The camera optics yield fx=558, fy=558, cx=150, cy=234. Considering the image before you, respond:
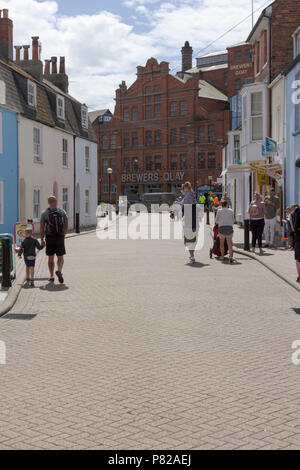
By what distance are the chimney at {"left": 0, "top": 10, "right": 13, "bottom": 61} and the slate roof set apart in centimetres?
58

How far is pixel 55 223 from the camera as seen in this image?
11.4 meters

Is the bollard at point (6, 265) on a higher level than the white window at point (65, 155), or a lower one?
lower

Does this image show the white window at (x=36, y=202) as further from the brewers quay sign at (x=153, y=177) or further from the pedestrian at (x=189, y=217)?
the brewers quay sign at (x=153, y=177)

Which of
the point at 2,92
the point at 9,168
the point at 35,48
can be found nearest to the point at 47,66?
the point at 35,48

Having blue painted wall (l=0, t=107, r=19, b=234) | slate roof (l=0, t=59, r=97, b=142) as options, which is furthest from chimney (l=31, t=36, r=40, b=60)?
blue painted wall (l=0, t=107, r=19, b=234)

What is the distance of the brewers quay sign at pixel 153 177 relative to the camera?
70581 millimetres

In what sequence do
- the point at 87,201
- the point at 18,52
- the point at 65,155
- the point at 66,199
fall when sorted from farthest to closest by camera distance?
1. the point at 87,201
2. the point at 66,199
3. the point at 65,155
4. the point at 18,52

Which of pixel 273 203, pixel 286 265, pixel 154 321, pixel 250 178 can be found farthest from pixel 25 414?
pixel 250 178

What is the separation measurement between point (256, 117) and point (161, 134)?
155ft

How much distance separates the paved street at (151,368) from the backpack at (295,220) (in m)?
1.22

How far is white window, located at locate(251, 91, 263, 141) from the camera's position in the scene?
25.4 meters

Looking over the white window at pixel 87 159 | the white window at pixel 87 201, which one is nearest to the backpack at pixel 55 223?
the white window at pixel 87 201

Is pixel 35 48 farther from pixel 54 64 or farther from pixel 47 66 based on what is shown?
pixel 47 66
